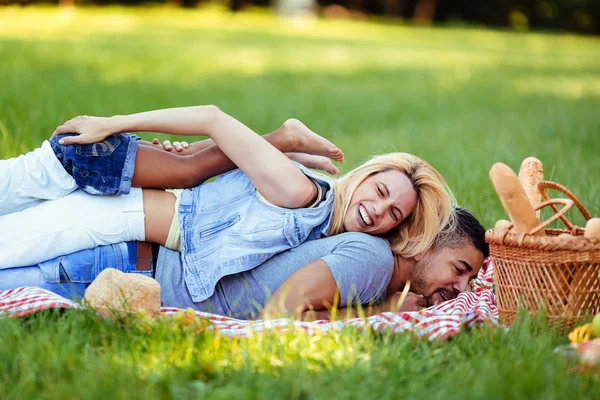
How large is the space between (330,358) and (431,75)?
12096 millimetres

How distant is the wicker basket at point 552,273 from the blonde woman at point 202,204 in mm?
539

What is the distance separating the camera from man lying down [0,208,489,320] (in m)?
3.00

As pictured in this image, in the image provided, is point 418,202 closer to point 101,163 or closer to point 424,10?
point 101,163

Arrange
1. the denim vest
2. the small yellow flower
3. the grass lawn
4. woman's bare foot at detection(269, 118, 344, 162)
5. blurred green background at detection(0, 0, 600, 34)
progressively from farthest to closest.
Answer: blurred green background at detection(0, 0, 600, 34), woman's bare foot at detection(269, 118, 344, 162), the denim vest, the small yellow flower, the grass lawn

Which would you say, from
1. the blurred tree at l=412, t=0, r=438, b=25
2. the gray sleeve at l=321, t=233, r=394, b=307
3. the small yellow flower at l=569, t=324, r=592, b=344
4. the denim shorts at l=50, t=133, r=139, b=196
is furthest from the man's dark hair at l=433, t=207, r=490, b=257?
the blurred tree at l=412, t=0, r=438, b=25

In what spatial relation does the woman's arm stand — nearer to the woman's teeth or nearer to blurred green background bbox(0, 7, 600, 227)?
the woman's teeth

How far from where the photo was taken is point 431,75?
549 inches

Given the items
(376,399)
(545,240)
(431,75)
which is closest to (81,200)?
(376,399)

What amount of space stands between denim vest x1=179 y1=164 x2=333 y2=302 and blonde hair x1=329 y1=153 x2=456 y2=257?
5.6 inches

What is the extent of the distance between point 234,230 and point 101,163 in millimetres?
655

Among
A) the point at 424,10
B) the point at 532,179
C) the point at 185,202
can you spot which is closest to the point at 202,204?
the point at 185,202

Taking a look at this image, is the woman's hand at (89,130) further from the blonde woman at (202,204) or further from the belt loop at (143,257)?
the belt loop at (143,257)

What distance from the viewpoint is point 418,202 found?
11.4 feet

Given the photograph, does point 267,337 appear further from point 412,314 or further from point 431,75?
point 431,75
